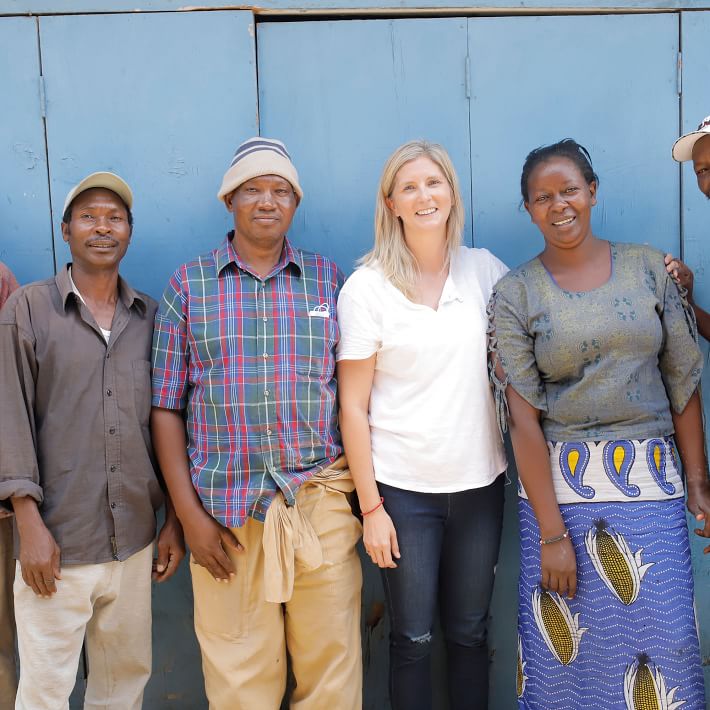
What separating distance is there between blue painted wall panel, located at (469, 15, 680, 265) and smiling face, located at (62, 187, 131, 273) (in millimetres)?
1346

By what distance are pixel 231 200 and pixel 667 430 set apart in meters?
1.57

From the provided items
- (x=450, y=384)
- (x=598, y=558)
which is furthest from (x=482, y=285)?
Result: (x=598, y=558)

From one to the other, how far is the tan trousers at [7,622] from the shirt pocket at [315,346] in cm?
112

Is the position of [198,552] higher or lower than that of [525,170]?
lower

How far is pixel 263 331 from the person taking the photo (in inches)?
96.3

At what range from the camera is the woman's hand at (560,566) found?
7.62 ft

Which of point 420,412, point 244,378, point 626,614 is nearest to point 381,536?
point 420,412

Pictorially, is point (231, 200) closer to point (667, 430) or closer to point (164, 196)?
point (164, 196)

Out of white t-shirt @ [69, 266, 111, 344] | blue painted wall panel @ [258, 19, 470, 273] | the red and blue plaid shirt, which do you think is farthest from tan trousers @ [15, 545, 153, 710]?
blue painted wall panel @ [258, 19, 470, 273]

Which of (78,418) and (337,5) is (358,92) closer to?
(337,5)

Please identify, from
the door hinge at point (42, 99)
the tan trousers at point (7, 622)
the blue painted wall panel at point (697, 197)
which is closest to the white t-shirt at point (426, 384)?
the blue painted wall panel at point (697, 197)

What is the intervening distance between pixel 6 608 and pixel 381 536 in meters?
1.31

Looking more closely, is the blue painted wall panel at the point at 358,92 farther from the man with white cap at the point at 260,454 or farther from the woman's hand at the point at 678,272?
the woman's hand at the point at 678,272

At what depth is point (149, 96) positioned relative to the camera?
2.93 meters
